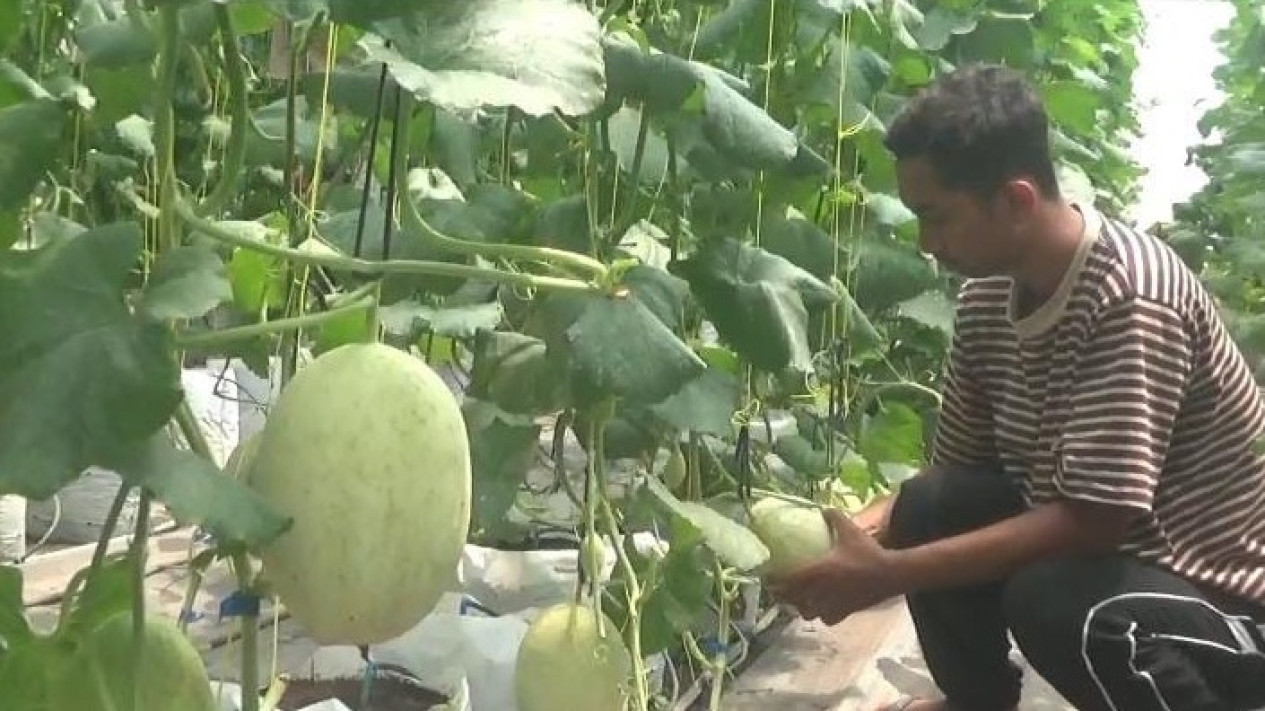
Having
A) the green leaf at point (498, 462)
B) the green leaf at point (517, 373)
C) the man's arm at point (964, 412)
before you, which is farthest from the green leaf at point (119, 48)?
the man's arm at point (964, 412)

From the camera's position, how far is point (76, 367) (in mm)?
807

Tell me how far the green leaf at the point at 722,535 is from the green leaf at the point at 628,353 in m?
0.34

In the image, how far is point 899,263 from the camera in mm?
2410

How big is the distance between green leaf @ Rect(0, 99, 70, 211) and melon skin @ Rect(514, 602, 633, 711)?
71cm

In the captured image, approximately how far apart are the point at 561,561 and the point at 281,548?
146 centimetres

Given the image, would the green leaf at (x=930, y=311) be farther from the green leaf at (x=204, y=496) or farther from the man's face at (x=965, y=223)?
the green leaf at (x=204, y=496)

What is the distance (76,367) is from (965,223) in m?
1.33

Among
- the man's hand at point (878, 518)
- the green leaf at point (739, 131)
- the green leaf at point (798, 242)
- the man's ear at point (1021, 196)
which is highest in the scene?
the green leaf at point (739, 131)

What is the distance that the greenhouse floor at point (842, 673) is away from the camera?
236 centimetres

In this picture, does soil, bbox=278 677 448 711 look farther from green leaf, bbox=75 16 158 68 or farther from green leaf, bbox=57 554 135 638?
green leaf, bbox=75 16 158 68

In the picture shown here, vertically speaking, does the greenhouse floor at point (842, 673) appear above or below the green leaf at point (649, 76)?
below

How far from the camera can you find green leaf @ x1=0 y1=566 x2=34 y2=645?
1.01m

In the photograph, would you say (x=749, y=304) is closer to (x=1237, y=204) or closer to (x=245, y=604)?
(x=245, y=604)

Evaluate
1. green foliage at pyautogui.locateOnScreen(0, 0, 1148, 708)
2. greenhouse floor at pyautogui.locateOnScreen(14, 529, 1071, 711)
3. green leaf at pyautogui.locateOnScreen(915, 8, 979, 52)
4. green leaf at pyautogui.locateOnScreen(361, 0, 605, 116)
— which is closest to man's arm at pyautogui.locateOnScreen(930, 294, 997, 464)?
green foliage at pyautogui.locateOnScreen(0, 0, 1148, 708)
